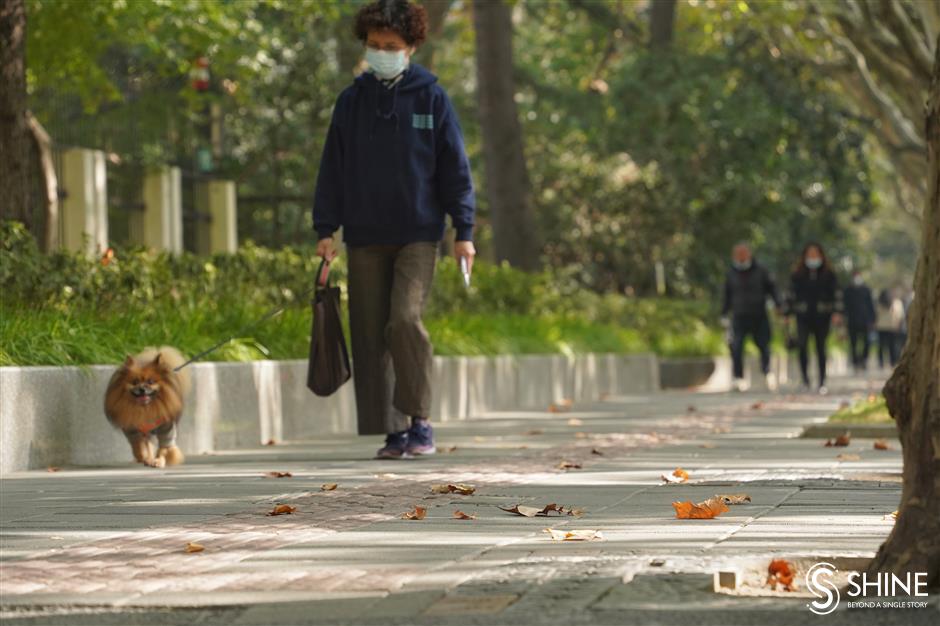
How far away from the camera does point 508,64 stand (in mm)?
26312

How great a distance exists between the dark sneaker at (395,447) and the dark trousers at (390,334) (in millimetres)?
58

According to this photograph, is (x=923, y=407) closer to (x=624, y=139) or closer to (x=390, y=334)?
(x=390, y=334)

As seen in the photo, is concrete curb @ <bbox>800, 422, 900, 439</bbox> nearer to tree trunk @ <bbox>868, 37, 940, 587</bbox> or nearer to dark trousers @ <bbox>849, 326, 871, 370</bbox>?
tree trunk @ <bbox>868, 37, 940, 587</bbox>

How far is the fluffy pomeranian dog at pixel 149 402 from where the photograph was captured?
10.5 meters

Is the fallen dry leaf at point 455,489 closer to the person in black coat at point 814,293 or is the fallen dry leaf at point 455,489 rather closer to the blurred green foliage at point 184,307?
the blurred green foliage at point 184,307

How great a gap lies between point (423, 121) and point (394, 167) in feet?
1.00

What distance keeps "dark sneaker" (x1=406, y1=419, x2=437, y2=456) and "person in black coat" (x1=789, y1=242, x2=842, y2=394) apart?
556 inches

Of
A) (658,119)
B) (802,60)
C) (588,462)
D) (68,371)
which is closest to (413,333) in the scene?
(588,462)

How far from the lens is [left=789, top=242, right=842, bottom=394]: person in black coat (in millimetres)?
24484

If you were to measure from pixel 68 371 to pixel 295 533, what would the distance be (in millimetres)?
4449

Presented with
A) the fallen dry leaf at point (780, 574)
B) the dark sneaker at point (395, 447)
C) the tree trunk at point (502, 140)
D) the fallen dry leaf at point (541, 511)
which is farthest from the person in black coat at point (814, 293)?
the fallen dry leaf at point (780, 574)

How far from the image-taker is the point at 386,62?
423 inches

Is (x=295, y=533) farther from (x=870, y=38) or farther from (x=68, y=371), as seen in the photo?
(x=870, y=38)

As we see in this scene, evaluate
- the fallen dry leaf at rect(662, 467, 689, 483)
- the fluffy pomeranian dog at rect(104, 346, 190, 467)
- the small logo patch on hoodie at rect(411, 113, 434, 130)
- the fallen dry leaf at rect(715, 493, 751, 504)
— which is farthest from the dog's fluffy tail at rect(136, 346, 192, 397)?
the fallen dry leaf at rect(715, 493, 751, 504)
